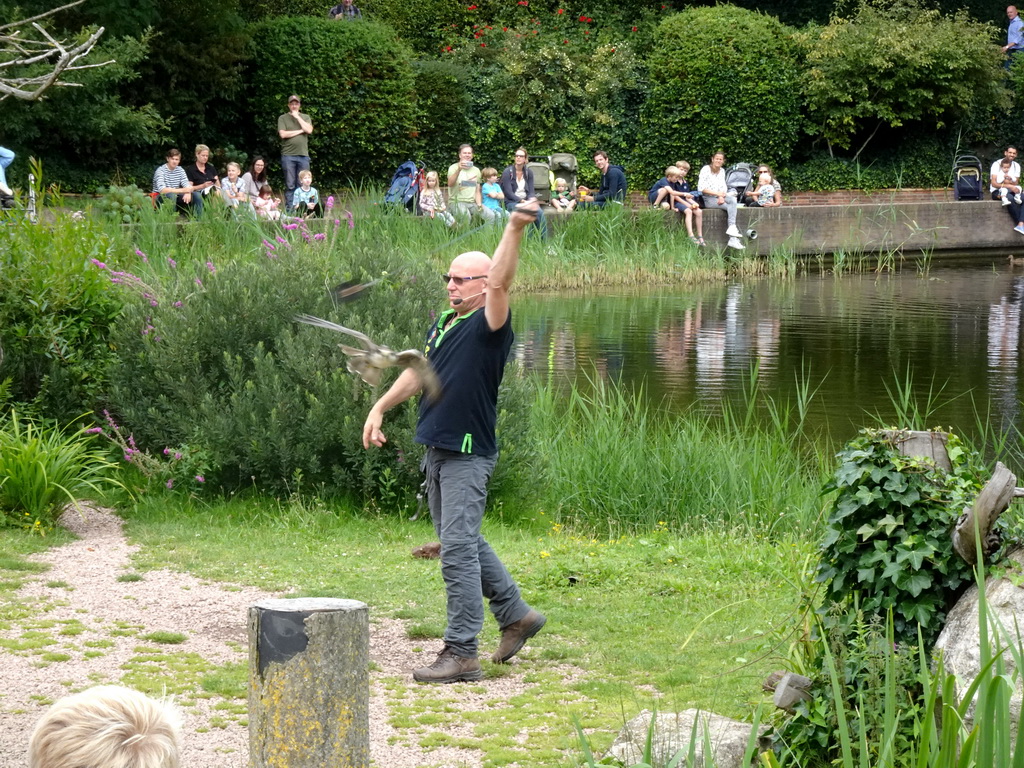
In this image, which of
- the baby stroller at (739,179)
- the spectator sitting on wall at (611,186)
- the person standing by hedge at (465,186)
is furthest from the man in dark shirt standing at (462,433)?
the baby stroller at (739,179)

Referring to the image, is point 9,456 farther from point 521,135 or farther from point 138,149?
point 521,135

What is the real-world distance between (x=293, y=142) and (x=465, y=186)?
3.31m

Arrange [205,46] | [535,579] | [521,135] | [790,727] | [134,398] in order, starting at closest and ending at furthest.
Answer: [790,727] → [535,579] → [134,398] → [205,46] → [521,135]

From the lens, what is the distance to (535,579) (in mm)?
7516

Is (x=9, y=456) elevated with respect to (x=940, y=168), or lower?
lower

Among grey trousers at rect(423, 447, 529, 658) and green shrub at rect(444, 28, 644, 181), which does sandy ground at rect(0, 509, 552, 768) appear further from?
green shrub at rect(444, 28, 644, 181)

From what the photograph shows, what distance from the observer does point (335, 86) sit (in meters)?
28.7

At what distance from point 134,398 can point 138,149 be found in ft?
62.4

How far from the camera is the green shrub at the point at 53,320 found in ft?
31.9

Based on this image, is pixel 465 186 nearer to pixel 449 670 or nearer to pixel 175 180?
pixel 175 180

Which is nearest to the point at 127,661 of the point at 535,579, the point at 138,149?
the point at 535,579

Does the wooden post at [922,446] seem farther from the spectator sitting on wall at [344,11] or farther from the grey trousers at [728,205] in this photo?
the spectator sitting on wall at [344,11]

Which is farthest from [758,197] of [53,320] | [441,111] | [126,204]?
[53,320]

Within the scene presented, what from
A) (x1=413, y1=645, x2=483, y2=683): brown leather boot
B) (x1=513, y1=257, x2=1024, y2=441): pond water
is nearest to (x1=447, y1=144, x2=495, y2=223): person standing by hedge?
(x1=513, y1=257, x2=1024, y2=441): pond water
